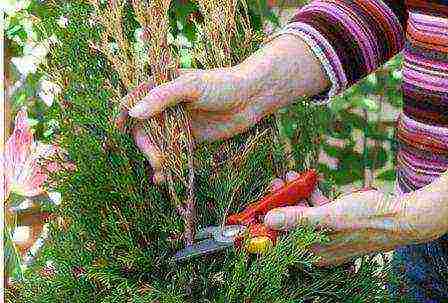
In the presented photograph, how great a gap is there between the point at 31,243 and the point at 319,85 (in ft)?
4.29

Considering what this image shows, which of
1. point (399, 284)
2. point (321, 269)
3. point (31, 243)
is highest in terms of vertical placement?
point (321, 269)

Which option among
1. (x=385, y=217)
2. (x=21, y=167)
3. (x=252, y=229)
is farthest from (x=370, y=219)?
(x=21, y=167)

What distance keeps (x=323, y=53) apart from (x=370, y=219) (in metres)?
0.26

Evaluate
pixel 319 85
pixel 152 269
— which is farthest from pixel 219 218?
pixel 319 85

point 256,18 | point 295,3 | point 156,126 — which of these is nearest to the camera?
point 156,126

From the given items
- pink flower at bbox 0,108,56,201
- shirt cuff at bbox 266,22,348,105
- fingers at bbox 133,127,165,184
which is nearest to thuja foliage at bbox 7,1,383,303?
fingers at bbox 133,127,165,184

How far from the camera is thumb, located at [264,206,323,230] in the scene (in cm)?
102

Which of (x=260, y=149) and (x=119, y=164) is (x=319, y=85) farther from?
(x=119, y=164)

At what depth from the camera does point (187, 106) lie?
3.55 ft

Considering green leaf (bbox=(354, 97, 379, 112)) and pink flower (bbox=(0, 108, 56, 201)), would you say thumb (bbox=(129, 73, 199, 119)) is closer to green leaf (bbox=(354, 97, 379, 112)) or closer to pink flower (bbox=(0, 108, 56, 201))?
pink flower (bbox=(0, 108, 56, 201))

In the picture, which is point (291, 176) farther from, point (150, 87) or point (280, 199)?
point (150, 87)

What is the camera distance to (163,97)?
1.02m

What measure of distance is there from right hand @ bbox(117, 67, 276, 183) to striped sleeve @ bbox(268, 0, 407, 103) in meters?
0.09

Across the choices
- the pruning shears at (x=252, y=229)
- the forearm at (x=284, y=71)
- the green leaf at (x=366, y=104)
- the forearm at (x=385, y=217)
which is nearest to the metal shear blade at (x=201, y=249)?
the pruning shears at (x=252, y=229)
